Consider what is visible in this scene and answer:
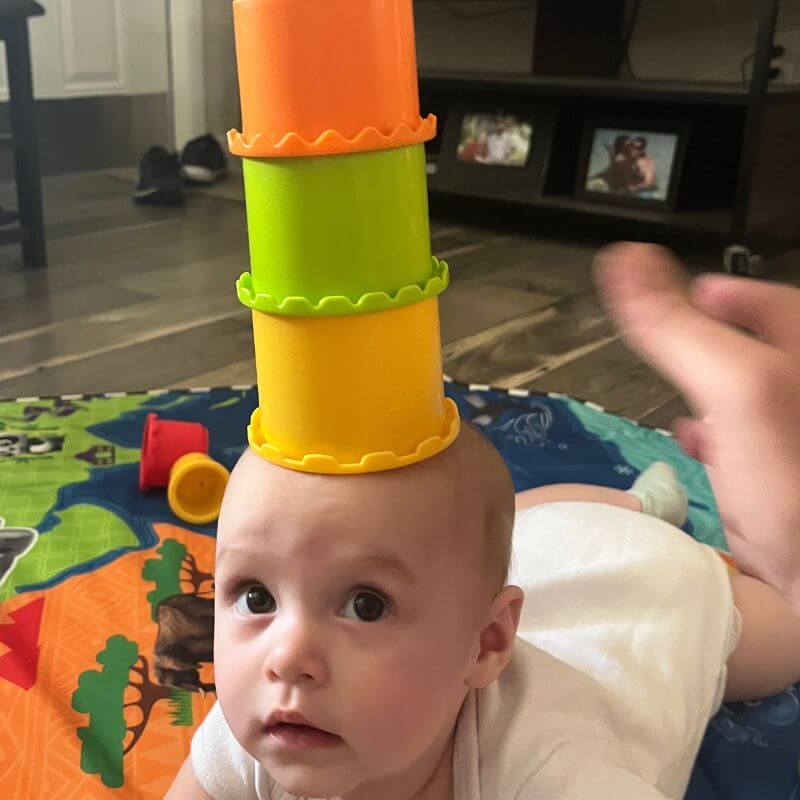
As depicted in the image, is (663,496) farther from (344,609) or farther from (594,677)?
(344,609)

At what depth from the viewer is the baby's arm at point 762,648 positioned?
889 millimetres

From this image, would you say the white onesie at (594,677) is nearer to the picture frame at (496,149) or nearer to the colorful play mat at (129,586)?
the colorful play mat at (129,586)

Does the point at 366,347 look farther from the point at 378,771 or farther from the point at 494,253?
the point at 494,253

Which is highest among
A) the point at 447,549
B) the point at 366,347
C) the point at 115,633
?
the point at 366,347

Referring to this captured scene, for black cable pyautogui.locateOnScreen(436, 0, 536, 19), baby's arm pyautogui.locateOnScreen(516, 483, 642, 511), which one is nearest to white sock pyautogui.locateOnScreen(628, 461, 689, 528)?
baby's arm pyautogui.locateOnScreen(516, 483, 642, 511)

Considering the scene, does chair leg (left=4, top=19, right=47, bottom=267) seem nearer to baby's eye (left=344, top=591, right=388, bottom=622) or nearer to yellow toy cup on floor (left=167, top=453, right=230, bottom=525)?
yellow toy cup on floor (left=167, top=453, right=230, bottom=525)

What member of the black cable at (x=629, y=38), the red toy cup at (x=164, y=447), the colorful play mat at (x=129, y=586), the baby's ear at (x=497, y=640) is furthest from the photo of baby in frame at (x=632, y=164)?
the baby's ear at (x=497, y=640)

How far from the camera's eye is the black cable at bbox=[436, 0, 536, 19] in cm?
298

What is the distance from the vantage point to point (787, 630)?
904mm

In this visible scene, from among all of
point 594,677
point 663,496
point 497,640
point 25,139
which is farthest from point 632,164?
point 497,640

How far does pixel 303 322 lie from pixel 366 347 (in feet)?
0.11

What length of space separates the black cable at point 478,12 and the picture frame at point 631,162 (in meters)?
0.50

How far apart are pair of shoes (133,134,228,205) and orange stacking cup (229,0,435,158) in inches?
113

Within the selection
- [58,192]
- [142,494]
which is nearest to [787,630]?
[142,494]
